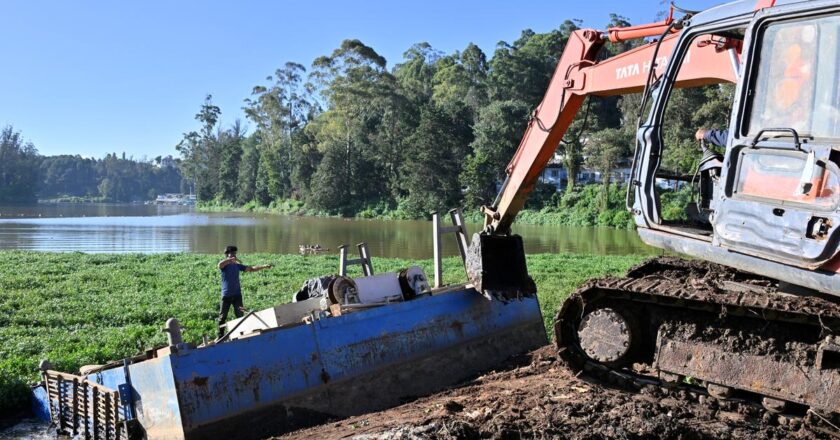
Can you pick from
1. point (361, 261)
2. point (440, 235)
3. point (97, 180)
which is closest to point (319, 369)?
point (440, 235)

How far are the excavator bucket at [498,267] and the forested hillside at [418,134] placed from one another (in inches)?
1230

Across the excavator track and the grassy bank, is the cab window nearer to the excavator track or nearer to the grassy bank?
the excavator track

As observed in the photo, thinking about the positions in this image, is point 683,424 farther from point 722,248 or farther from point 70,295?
point 70,295

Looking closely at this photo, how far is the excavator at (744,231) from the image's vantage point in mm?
4164

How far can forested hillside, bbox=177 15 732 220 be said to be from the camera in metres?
58.5

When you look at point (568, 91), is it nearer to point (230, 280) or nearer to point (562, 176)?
point (230, 280)

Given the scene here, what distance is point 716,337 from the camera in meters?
4.98

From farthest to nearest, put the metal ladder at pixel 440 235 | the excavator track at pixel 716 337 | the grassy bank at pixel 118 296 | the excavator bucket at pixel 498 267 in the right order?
the grassy bank at pixel 118 296
the metal ladder at pixel 440 235
the excavator bucket at pixel 498 267
the excavator track at pixel 716 337

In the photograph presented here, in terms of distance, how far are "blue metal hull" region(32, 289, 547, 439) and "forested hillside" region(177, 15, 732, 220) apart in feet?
104

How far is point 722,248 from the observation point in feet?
15.5

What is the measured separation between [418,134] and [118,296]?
5197cm

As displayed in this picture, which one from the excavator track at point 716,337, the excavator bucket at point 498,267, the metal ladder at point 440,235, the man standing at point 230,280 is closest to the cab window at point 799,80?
the excavator track at point 716,337

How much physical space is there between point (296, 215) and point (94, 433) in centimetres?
7246

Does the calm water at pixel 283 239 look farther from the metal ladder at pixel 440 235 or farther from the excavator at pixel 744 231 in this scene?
the excavator at pixel 744 231
